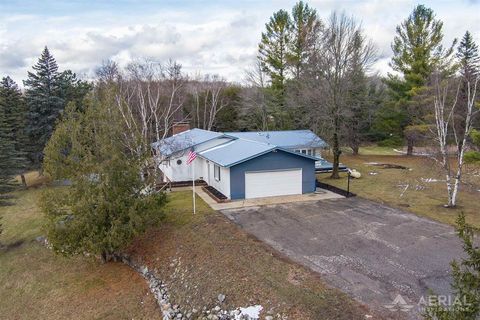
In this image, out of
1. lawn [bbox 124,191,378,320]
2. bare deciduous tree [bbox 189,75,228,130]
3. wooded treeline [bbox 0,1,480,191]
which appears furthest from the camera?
bare deciduous tree [bbox 189,75,228,130]

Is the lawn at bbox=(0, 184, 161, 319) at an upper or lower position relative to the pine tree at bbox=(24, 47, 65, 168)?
lower

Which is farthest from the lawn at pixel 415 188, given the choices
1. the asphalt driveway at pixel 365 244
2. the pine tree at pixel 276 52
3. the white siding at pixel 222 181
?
the pine tree at pixel 276 52

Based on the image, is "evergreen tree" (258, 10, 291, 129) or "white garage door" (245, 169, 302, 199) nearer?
"white garage door" (245, 169, 302, 199)

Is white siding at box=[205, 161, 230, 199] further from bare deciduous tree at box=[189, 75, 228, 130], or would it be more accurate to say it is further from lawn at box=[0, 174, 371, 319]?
bare deciduous tree at box=[189, 75, 228, 130]

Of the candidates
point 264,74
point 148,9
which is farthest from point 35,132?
point 264,74

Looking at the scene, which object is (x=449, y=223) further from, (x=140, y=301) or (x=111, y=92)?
(x=111, y=92)

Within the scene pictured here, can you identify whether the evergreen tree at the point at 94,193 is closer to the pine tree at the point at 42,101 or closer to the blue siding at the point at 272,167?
the blue siding at the point at 272,167

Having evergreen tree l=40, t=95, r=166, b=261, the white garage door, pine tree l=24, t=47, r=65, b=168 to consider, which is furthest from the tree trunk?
pine tree l=24, t=47, r=65, b=168

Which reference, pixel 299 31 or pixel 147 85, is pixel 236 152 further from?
pixel 299 31
